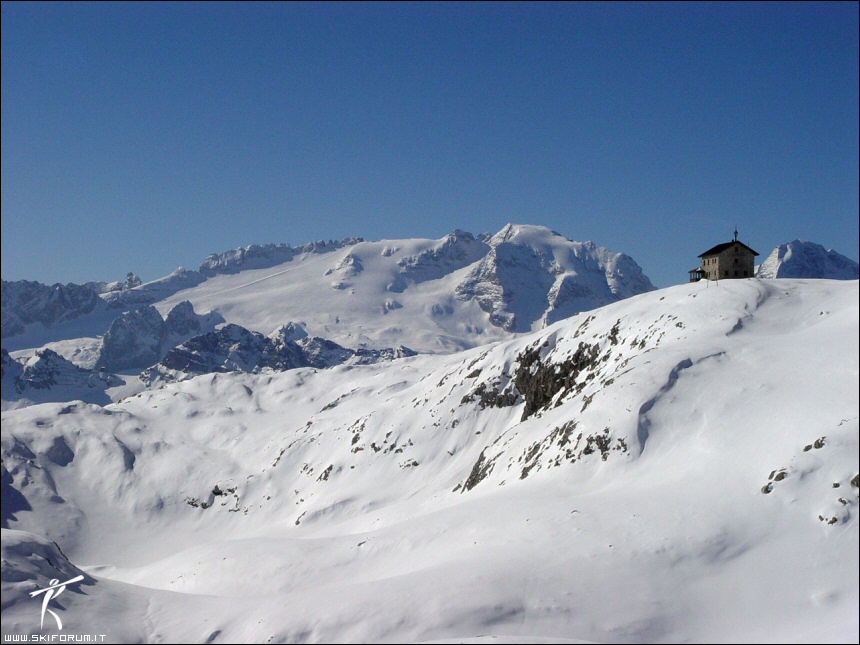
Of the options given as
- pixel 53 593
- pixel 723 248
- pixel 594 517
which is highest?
A: pixel 723 248

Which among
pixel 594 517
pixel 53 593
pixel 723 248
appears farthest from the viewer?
pixel 723 248

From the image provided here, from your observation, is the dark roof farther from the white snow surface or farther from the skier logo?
the skier logo

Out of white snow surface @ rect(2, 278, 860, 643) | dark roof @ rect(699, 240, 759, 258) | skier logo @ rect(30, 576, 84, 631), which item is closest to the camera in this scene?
white snow surface @ rect(2, 278, 860, 643)

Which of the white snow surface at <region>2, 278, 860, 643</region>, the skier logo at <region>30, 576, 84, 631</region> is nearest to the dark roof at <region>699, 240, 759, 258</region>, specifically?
the white snow surface at <region>2, 278, 860, 643</region>

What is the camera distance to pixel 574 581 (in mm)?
36375

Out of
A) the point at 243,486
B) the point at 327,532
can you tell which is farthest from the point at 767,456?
the point at 243,486

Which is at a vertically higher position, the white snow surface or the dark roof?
the dark roof

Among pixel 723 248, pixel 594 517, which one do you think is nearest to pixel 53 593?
pixel 594 517

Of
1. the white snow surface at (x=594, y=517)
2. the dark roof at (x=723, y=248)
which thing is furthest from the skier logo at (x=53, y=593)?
the dark roof at (x=723, y=248)

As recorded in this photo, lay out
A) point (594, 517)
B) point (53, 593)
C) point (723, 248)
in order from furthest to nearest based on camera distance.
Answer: point (723, 248), point (53, 593), point (594, 517)

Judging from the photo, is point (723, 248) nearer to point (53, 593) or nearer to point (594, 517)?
point (594, 517)

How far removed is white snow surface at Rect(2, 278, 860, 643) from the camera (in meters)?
34.1

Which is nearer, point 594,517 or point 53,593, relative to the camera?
point 594,517

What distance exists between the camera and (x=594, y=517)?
139 ft
